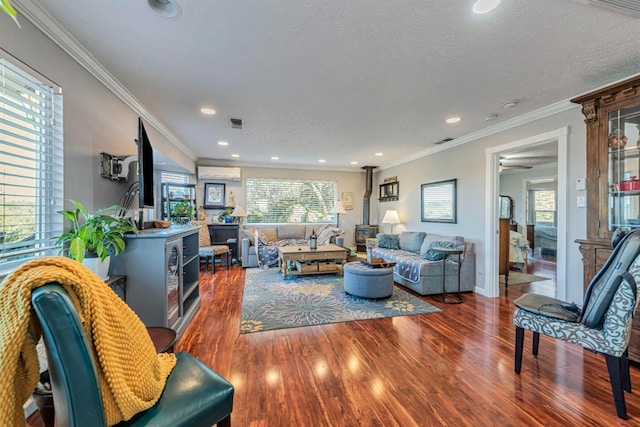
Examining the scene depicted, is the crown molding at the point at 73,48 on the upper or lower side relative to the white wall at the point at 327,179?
upper

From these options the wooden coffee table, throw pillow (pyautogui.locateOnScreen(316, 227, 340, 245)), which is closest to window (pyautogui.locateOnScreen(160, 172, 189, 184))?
the wooden coffee table

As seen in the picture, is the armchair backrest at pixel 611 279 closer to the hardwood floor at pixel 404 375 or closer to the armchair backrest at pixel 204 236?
the hardwood floor at pixel 404 375

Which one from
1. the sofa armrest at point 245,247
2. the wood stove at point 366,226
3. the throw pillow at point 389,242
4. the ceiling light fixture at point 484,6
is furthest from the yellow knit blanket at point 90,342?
the wood stove at point 366,226

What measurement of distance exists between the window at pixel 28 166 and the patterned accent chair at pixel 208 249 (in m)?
3.40

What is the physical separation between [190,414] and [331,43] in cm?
221

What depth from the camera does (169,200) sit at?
217 inches

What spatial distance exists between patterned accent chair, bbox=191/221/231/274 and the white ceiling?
2.63 meters

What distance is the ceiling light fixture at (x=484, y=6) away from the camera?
1.51m

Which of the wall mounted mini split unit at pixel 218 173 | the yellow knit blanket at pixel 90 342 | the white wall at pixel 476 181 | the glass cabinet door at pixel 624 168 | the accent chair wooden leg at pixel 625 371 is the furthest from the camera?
the wall mounted mini split unit at pixel 218 173

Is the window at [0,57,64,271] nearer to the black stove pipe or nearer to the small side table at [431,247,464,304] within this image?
the small side table at [431,247,464,304]

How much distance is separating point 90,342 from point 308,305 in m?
2.82

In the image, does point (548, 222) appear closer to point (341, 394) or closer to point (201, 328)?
point (341, 394)

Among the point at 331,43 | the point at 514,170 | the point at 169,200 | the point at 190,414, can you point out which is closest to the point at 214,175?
the point at 169,200

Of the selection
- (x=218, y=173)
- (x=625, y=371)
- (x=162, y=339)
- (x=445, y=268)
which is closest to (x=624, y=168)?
(x=625, y=371)
